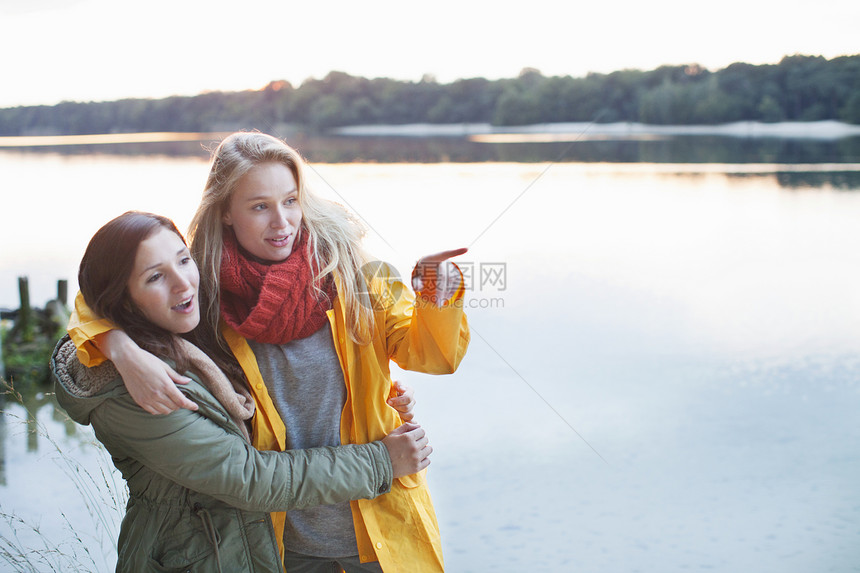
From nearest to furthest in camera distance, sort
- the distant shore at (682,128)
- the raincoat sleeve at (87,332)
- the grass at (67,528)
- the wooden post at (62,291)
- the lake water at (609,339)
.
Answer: the raincoat sleeve at (87,332), the grass at (67,528), the lake water at (609,339), the wooden post at (62,291), the distant shore at (682,128)

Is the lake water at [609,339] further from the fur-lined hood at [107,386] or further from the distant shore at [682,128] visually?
the distant shore at [682,128]

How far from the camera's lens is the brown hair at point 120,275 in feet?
4.08

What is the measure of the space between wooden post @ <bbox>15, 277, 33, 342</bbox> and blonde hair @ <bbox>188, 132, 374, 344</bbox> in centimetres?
638

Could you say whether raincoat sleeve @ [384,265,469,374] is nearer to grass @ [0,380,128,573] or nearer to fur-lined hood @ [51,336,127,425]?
fur-lined hood @ [51,336,127,425]

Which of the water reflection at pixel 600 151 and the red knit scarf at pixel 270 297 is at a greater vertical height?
the water reflection at pixel 600 151

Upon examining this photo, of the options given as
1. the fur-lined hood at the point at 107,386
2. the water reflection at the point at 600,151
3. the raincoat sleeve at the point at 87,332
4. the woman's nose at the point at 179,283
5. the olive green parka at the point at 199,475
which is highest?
the water reflection at the point at 600,151

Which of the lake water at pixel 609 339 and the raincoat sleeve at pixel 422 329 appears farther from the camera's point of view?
the lake water at pixel 609 339

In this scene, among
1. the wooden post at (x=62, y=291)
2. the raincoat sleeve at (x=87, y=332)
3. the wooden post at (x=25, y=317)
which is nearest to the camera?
the raincoat sleeve at (x=87, y=332)

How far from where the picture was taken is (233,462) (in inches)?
49.3

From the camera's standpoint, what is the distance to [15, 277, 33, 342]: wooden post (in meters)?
6.82

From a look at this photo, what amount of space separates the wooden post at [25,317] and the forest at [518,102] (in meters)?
5.90

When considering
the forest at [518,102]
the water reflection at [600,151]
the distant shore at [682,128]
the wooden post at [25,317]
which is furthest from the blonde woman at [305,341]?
the water reflection at [600,151]

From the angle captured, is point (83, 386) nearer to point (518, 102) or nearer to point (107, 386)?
→ point (107, 386)

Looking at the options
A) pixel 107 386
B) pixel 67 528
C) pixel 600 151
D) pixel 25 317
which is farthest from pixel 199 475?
pixel 600 151
